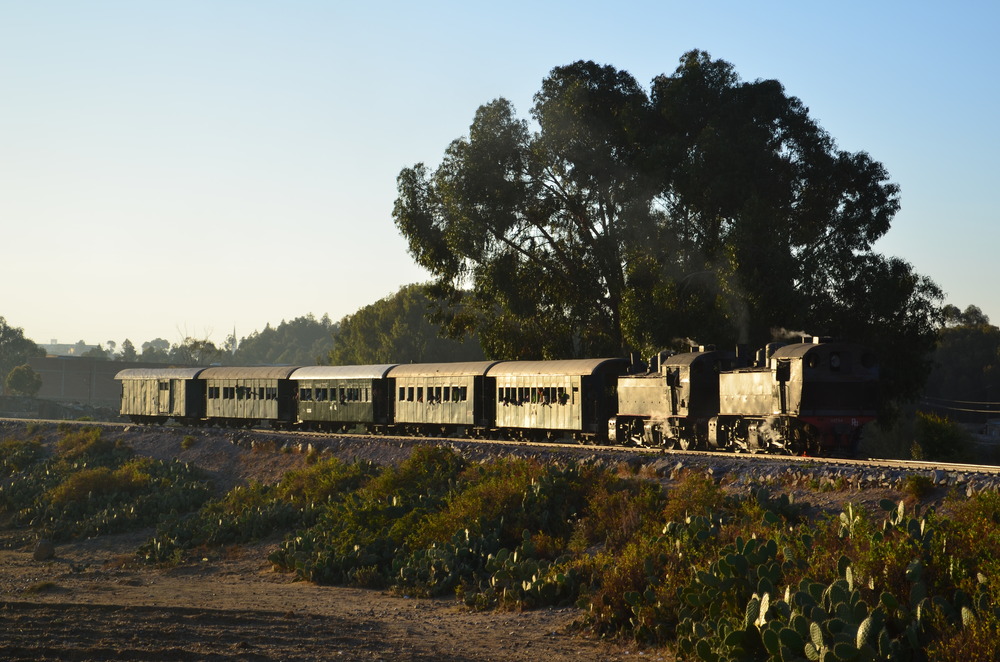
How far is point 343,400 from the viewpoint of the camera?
133 ft

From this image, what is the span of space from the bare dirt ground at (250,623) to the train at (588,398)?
9823 mm

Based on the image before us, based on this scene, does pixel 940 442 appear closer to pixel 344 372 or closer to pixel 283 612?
pixel 344 372

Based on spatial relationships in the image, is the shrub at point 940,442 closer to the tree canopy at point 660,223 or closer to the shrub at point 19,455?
the tree canopy at point 660,223

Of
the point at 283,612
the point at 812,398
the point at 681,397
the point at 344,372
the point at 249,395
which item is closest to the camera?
the point at 283,612

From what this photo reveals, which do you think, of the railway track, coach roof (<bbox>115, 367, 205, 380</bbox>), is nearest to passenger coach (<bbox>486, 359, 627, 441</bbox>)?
the railway track

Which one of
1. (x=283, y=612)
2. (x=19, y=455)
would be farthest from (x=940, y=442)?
(x=19, y=455)

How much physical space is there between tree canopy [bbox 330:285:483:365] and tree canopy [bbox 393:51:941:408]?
50723 millimetres

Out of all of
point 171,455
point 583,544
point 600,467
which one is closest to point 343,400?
point 171,455

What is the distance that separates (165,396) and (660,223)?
85.9 ft

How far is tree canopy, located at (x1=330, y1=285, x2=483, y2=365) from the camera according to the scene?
96.2 metres

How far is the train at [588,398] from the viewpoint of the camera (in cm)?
2305

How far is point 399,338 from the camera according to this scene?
97750 millimetres

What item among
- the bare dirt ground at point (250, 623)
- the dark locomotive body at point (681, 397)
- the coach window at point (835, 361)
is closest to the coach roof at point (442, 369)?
the dark locomotive body at point (681, 397)

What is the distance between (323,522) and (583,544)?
8.64 metres
